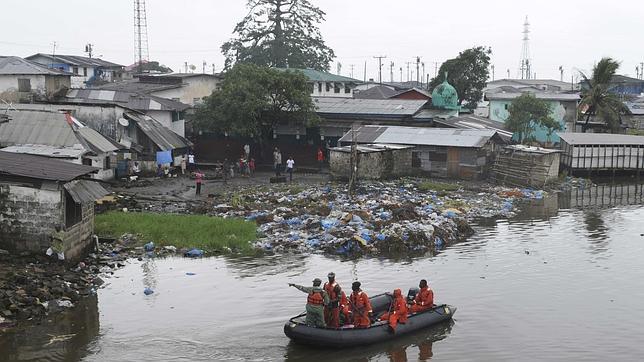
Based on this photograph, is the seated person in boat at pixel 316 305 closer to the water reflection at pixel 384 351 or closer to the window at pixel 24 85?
the water reflection at pixel 384 351

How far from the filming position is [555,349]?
15.8 m

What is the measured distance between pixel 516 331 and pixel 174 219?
13.5 meters

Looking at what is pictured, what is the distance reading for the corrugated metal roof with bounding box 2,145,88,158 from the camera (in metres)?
26.0

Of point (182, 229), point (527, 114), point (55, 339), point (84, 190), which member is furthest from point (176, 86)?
point (55, 339)

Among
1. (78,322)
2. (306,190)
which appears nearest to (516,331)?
(78,322)

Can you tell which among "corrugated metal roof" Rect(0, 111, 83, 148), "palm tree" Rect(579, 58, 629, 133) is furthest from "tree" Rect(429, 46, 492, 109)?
"corrugated metal roof" Rect(0, 111, 83, 148)

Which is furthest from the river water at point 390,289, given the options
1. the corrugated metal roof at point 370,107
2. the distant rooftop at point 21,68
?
the distant rooftop at point 21,68

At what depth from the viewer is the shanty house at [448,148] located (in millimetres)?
37312

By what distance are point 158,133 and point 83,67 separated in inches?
1182

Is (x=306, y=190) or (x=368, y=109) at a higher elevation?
(x=368, y=109)

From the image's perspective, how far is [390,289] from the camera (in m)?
20.0

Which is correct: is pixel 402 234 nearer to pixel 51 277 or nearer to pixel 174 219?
pixel 174 219

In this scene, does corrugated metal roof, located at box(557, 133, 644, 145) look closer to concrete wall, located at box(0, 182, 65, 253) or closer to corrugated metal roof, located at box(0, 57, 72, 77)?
corrugated metal roof, located at box(0, 57, 72, 77)

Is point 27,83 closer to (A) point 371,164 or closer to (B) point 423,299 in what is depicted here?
(A) point 371,164
